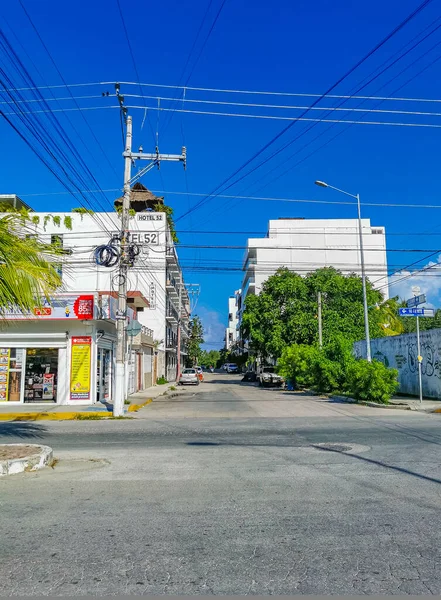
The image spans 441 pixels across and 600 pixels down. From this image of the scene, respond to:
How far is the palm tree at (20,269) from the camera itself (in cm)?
791

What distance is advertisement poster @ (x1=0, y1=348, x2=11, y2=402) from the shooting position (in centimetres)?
2217

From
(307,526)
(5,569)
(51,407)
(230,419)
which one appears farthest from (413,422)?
(51,407)

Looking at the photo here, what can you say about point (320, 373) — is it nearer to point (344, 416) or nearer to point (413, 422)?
point (344, 416)

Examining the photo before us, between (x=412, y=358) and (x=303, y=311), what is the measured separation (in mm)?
18415

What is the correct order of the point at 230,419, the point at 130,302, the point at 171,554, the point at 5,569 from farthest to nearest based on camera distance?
the point at 130,302, the point at 230,419, the point at 171,554, the point at 5,569

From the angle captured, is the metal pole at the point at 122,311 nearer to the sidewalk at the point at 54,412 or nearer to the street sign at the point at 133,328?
the street sign at the point at 133,328

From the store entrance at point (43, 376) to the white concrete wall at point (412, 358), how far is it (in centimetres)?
1696

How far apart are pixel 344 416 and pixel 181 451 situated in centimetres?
844

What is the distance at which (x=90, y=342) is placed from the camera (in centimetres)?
2262

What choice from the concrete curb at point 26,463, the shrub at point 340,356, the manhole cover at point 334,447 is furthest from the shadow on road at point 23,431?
the shrub at point 340,356

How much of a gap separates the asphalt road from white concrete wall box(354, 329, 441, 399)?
12.9 metres

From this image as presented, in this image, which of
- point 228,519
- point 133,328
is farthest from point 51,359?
point 228,519

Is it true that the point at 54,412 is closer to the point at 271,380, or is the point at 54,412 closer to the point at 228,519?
the point at 228,519

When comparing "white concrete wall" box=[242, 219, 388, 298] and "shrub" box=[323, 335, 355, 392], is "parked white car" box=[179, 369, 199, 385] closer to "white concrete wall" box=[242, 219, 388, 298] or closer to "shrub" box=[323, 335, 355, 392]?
"shrub" box=[323, 335, 355, 392]
